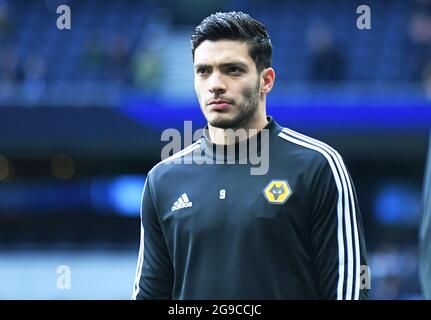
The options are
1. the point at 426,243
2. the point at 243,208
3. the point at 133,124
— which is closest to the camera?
the point at 243,208

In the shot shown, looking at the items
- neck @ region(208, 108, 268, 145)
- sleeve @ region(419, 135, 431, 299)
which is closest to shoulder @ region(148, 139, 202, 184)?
neck @ region(208, 108, 268, 145)

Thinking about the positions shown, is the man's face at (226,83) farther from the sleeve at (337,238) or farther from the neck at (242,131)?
the sleeve at (337,238)

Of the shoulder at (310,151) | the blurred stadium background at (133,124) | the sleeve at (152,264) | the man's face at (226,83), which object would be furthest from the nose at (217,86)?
the blurred stadium background at (133,124)

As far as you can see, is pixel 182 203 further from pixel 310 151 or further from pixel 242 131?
pixel 310 151

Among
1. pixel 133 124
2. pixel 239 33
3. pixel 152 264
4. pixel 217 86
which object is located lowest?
pixel 133 124

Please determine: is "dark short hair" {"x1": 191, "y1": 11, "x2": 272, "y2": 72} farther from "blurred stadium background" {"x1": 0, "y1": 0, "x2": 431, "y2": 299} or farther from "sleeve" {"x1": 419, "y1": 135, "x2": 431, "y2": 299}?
"blurred stadium background" {"x1": 0, "y1": 0, "x2": 431, "y2": 299}

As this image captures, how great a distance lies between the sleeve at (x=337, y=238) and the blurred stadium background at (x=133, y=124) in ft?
28.4

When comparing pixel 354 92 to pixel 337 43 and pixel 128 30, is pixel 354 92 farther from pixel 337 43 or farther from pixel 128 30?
pixel 128 30

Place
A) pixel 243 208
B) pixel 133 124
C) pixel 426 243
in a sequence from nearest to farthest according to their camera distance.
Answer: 1. pixel 243 208
2. pixel 426 243
3. pixel 133 124

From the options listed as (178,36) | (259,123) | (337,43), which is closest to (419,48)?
(337,43)

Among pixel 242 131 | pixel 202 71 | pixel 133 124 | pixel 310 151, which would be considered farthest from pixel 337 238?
pixel 133 124

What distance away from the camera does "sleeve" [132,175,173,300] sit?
3721 mm

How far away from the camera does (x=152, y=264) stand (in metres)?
3.73

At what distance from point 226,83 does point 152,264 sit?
0.72 m
